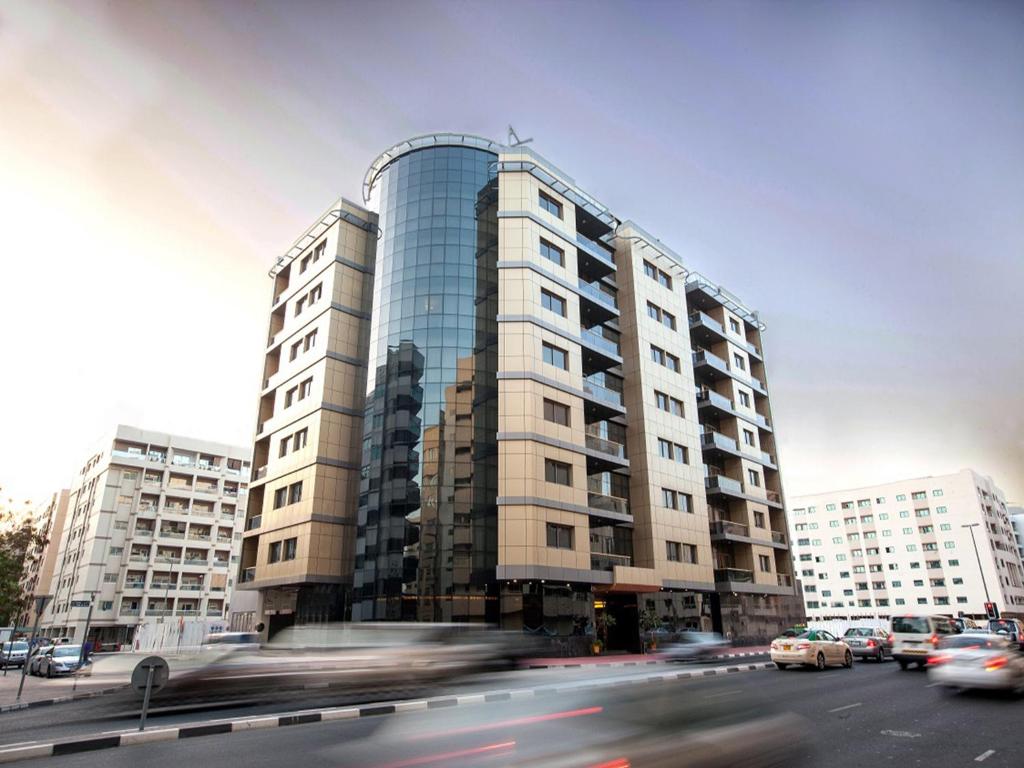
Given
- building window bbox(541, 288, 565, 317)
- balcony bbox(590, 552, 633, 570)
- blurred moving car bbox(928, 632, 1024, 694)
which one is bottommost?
blurred moving car bbox(928, 632, 1024, 694)

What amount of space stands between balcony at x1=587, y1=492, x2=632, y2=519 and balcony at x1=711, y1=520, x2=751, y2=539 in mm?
10649

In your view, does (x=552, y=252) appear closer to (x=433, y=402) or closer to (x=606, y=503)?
(x=433, y=402)

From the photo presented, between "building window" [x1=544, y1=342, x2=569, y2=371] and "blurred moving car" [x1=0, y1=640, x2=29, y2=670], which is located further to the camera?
"blurred moving car" [x1=0, y1=640, x2=29, y2=670]

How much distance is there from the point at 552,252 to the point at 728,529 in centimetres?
2427

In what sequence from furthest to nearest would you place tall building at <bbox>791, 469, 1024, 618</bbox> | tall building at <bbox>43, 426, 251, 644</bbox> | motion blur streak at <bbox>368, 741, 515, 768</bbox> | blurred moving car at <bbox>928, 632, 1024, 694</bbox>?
tall building at <bbox>791, 469, 1024, 618</bbox>, tall building at <bbox>43, 426, 251, 644</bbox>, blurred moving car at <bbox>928, 632, 1024, 694</bbox>, motion blur streak at <bbox>368, 741, 515, 768</bbox>

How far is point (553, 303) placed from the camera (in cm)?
3800

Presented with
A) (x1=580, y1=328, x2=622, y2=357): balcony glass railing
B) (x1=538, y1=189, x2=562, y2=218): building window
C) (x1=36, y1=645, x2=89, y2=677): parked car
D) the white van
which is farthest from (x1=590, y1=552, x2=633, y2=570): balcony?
(x1=36, y1=645, x2=89, y2=677): parked car

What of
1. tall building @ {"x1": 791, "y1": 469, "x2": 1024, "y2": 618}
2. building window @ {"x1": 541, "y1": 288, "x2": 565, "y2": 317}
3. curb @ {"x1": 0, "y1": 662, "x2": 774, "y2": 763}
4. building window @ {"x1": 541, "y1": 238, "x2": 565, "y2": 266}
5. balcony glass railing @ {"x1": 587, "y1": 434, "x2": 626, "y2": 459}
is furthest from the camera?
tall building @ {"x1": 791, "y1": 469, "x2": 1024, "y2": 618}

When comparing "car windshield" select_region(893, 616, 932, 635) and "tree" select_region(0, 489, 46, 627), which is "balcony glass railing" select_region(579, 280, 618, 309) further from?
"tree" select_region(0, 489, 46, 627)

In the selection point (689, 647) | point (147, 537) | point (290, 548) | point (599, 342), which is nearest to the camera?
point (689, 647)

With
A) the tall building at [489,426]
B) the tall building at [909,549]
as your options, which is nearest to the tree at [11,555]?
the tall building at [489,426]

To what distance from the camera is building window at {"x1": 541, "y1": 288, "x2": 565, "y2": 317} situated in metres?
37.5

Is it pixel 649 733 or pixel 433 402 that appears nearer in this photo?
pixel 649 733

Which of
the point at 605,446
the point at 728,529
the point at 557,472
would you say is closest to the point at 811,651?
the point at 557,472
